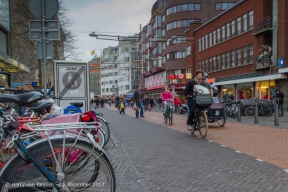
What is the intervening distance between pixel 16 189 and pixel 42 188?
8.9 inches

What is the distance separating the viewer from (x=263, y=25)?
29594 millimetres

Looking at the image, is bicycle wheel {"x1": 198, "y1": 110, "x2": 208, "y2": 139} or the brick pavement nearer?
the brick pavement

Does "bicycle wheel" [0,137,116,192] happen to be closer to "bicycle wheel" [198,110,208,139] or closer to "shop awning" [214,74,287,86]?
"bicycle wheel" [198,110,208,139]

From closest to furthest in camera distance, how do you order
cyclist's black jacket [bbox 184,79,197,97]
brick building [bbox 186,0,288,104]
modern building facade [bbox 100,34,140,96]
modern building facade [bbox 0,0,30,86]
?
cyclist's black jacket [bbox 184,79,197,97] < modern building facade [bbox 0,0,30,86] < brick building [bbox 186,0,288,104] < modern building facade [bbox 100,34,140,96]

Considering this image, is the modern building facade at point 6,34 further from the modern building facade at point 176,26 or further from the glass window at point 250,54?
the modern building facade at point 176,26

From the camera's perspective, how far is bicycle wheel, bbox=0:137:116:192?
2814mm

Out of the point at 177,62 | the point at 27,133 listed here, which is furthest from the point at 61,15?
the point at 177,62

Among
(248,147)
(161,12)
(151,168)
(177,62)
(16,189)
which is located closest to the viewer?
(16,189)

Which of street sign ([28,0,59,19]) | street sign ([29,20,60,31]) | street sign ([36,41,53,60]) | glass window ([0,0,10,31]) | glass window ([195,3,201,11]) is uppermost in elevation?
glass window ([195,3,201,11])

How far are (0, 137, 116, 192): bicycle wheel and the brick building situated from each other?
25802 mm

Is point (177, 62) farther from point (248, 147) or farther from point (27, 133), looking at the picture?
point (27, 133)

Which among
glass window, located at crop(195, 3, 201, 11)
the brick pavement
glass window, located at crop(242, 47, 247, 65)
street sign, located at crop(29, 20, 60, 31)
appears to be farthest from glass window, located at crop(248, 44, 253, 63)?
street sign, located at crop(29, 20, 60, 31)

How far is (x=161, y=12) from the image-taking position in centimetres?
6525

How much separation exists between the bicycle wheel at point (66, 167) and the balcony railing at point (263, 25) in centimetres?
2918
